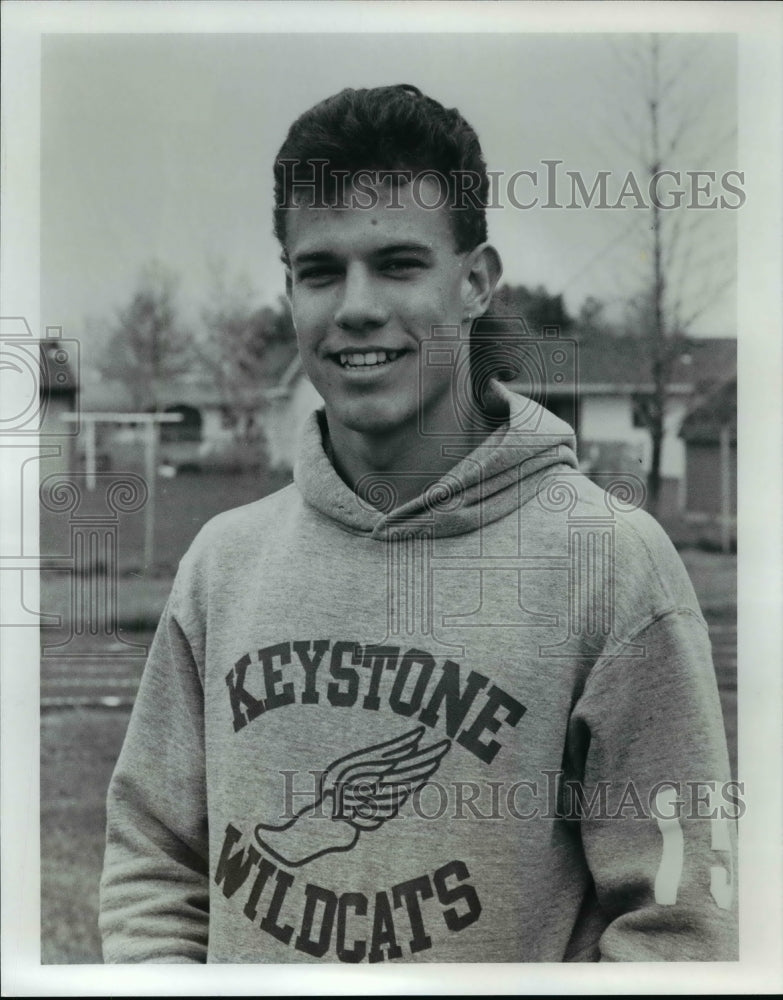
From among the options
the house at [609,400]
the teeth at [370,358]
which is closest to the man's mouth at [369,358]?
the teeth at [370,358]

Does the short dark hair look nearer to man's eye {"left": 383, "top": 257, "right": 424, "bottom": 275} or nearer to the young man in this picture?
the young man

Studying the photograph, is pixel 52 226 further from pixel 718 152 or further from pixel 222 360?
pixel 718 152

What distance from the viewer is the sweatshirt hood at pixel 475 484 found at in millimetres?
2490

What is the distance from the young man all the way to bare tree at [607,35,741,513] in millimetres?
337

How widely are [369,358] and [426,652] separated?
670 millimetres

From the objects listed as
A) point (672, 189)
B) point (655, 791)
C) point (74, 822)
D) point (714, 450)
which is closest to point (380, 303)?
point (672, 189)

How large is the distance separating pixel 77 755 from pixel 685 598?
4.84 feet

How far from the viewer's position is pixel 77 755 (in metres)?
2.66

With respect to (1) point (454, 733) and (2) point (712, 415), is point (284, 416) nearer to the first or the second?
(1) point (454, 733)

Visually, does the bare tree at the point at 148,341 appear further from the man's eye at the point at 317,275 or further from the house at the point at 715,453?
the house at the point at 715,453

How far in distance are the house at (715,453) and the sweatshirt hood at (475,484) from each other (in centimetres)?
31

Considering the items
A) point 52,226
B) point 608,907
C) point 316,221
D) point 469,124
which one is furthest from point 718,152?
point 608,907

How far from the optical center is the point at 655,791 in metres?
2.49

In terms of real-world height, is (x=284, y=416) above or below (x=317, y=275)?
below
